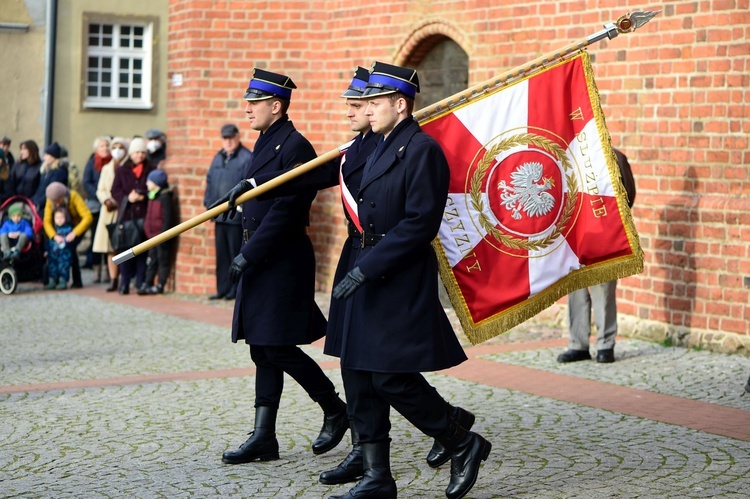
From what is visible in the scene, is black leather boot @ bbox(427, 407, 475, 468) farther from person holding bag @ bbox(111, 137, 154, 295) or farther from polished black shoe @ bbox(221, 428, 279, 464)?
person holding bag @ bbox(111, 137, 154, 295)

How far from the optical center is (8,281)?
50.7 ft

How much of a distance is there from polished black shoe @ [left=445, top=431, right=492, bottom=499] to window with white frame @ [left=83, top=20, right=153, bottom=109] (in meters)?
20.5

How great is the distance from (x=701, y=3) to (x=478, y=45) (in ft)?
9.36

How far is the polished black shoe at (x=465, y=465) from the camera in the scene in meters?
5.99

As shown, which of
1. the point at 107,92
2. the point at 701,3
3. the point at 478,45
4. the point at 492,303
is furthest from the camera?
the point at 107,92

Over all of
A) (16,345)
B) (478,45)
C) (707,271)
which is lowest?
(16,345)

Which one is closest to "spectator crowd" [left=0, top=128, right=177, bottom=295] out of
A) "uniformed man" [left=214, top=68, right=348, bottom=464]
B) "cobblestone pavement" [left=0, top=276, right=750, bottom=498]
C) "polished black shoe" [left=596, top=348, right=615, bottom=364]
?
"cobblestone pavement" [left=0, top=276, right=750, bottom=498]

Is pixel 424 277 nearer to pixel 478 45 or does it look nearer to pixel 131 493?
pixel 131 493

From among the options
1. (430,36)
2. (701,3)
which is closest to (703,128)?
(701,3)

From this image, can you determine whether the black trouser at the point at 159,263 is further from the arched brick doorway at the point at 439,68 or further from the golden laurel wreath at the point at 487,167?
the golden laurel wreath at the point at 487,167

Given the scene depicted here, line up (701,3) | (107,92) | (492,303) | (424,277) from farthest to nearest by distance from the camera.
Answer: (107,92) < (701,3) < (492,303) < (424,277)

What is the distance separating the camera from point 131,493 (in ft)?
20.2

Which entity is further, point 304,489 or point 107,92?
point 107,92

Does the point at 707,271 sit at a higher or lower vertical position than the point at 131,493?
higher
